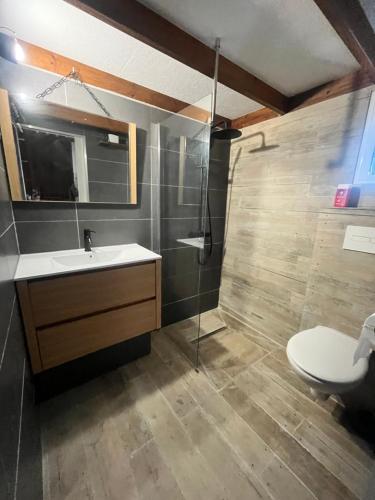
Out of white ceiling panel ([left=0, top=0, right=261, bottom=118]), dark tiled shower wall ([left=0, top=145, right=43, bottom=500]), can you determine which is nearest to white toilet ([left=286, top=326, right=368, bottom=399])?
dark tiled shower wall ([left=0, top=145, right=43, bottom=500])

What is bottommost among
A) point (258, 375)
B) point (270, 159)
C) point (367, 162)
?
point (258, 375)

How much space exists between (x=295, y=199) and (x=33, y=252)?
2071 mm

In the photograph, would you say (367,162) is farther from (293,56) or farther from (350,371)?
(350,371)

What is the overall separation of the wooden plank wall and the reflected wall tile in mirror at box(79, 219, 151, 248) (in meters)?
0.99

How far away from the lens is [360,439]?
1.22 meters

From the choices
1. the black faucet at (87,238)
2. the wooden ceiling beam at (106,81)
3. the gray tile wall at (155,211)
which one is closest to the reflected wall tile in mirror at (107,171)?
the gray tile wall at (155,211)

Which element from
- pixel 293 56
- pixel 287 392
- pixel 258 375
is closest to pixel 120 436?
pixel 258 375

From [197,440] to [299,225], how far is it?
5.45 ft

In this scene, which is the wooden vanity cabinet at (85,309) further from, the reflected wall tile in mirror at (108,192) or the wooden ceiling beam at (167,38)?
the wooden ceiling beam at (167,38)

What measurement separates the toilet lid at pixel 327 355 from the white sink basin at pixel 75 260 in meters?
1.13

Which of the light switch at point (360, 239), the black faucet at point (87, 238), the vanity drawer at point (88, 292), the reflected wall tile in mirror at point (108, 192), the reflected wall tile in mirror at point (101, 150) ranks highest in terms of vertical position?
the reflected wall tile in mirror at point (101, 150)

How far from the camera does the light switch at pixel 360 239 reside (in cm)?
128

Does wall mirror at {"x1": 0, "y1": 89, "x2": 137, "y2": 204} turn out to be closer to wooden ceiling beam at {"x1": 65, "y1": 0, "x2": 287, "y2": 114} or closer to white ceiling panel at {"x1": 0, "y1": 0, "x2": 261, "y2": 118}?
white ceiling panel at {"x1": 0, "y1": 0, "x2": 261, "y2": 118}

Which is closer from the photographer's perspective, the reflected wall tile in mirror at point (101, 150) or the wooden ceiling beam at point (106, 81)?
the wooden ceiling beam at point (106, 81)
